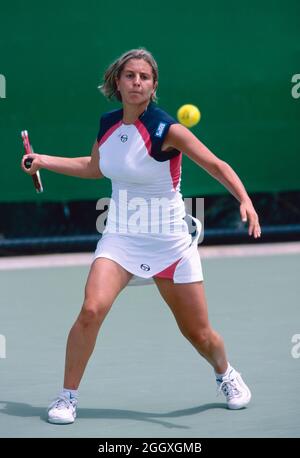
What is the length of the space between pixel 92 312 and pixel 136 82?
35.6 inches

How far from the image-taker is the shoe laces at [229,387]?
4883 mm

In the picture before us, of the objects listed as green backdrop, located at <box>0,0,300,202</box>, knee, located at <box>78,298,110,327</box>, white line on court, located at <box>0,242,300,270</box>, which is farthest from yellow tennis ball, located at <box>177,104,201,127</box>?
knee, located at <box>78,298,110,327</box>

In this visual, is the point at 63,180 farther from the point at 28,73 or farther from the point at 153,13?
the point at 153,13

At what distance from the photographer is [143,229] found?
4.84 metres

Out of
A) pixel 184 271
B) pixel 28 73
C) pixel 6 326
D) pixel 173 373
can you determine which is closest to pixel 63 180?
pixel 28 73

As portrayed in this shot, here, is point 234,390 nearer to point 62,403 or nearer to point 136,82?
point 62,403

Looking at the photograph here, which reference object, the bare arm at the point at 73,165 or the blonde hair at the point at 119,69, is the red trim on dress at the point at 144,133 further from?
the bare arm at the point at 73,165

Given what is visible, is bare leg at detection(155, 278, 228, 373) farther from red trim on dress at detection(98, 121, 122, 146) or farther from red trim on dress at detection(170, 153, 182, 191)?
red trim on dress at detection(98, 121, 122, 146)

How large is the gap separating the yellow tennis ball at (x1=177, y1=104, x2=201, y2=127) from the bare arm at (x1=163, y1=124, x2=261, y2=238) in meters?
4.12

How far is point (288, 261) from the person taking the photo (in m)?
8.78

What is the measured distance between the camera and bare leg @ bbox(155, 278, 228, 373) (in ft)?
15.8

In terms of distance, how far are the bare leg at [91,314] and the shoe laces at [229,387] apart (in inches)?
22.8

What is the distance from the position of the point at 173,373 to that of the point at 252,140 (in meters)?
4.00

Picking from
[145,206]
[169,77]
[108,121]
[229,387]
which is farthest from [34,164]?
[169,77]
